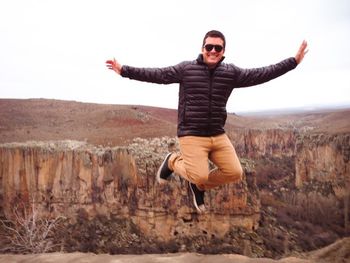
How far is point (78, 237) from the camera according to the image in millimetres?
31781

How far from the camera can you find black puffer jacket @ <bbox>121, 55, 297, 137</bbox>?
20.2ft

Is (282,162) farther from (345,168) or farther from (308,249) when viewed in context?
(308,249)

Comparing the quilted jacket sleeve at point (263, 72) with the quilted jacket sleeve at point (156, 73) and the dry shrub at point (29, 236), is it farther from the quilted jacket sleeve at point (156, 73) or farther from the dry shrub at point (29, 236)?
the dry shrub at point (29, 236)

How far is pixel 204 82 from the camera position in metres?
6.14

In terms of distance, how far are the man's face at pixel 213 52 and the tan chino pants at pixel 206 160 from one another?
105 centimetres

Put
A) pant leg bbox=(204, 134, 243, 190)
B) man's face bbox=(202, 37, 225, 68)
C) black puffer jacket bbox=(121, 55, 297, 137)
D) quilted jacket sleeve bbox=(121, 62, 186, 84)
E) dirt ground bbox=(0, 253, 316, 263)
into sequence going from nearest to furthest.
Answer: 1. man's face bbox=(202, 37, 225, 68)
2. black puffer jacket bbox=(121, 55, 297, 137)
3. quilted jacket sleeve bbox=(121, 62, 186, 84)
4. pant leg bbox=(204, 134, 243, 190)
5. dirt ground bbox=(0, 253, 316, 263)

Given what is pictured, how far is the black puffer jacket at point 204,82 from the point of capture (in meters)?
6.16

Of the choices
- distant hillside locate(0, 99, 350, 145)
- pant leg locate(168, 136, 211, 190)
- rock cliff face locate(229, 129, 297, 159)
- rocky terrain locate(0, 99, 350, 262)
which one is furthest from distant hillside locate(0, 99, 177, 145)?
pant leg locate(168, 136, 211, 190)

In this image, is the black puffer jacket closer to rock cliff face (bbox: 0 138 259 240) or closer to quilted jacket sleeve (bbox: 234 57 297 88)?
quilted jacket sleeve (bbox: 234 57 297 88)

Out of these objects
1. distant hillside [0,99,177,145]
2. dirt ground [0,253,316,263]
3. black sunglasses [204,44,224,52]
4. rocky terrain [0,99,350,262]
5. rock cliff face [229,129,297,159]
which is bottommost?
rocky terrain [0,99,350,262]

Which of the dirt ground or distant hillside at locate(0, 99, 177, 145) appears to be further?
distant hillside at locate(0, 99, 177, 145)

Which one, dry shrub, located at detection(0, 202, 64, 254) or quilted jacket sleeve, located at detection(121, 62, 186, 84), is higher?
quilted jacket sleeve, located at detection(121, 62, 186, 84)

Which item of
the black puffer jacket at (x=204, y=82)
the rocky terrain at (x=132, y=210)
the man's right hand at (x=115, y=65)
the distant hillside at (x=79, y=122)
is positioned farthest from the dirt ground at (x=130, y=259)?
the distant hillside at (x=79, y=122)

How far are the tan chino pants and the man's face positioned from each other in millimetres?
1053
